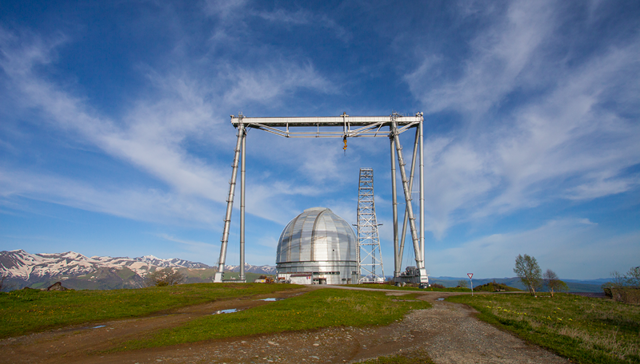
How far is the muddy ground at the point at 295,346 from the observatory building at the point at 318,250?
52229 mm

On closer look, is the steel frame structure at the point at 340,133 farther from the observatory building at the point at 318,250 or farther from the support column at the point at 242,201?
the observatory building at the point at 318,250

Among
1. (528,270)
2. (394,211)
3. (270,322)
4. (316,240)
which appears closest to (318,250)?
(316,240)

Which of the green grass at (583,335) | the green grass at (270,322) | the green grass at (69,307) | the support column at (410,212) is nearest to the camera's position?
the green grass at (583,335)

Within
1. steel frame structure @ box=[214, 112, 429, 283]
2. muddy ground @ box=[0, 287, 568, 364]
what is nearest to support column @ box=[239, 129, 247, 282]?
steel frame structure @ box=[214, 112, 429, 283]

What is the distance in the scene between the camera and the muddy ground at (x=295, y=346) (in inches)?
397

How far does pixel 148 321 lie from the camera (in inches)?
648

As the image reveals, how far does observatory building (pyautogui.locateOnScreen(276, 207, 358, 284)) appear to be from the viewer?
229 feet

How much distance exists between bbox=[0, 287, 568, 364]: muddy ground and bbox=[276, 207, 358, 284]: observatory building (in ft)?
171

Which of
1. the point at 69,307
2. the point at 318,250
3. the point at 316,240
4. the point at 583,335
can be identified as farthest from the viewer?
the point at 316,240

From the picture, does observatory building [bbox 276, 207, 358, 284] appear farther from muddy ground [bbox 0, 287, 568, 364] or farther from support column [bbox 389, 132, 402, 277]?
muddy ground [bbox 0, 287, 568, 364]

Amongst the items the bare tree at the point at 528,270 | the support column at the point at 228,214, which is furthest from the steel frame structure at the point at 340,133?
the bare tree at the point at 528,270

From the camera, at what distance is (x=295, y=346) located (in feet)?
38.0

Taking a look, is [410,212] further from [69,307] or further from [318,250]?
[69,307]

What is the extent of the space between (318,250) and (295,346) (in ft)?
197
